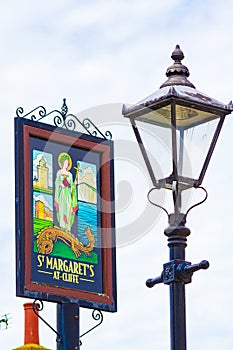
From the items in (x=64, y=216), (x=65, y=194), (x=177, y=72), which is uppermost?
(x=65, y=194)

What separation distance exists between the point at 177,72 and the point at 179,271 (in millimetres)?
1753

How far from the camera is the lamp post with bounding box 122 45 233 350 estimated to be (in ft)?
34.4

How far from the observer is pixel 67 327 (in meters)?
17.0

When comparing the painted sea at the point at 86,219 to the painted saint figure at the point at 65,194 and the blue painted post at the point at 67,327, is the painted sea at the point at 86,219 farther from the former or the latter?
the blue painted post at the point at 67,327

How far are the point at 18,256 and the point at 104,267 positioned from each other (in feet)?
5.59

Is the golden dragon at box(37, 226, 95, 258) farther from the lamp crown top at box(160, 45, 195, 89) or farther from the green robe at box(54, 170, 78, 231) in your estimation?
the lamp crown top at box(160, 45, 195, 89)

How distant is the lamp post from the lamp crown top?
0.61 ft

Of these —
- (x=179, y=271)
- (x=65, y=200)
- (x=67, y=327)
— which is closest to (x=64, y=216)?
(x=65, y=200)

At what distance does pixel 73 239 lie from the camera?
17.3 metres

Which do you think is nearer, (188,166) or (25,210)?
(188,166)

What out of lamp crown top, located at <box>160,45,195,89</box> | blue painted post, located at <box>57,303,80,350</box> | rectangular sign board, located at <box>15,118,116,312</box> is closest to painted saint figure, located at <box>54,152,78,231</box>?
rectangular sign board, located at <box>15,118,116,312</box>

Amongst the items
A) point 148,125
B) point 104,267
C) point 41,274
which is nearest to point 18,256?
point 41,274

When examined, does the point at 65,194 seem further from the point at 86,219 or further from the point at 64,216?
the point at 86,219

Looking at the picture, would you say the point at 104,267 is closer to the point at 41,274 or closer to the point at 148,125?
the point at 41,274
